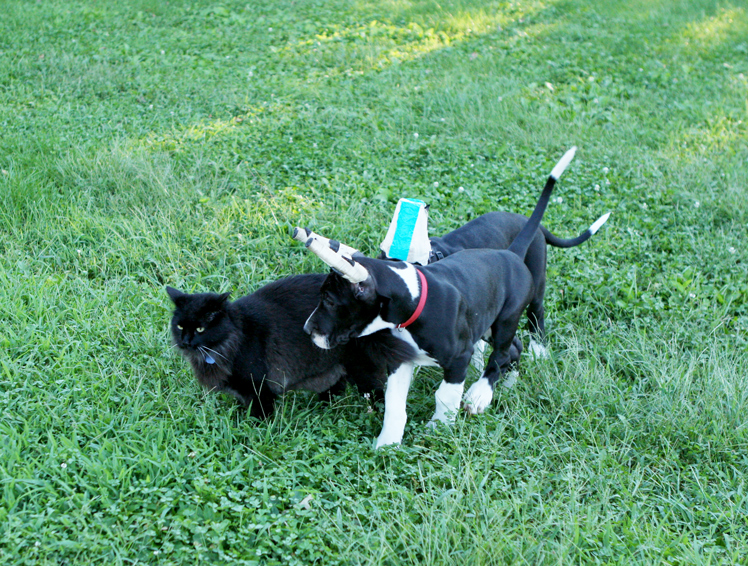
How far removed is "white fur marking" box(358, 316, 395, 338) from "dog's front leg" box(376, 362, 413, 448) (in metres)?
0.32

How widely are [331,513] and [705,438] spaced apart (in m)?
1.92

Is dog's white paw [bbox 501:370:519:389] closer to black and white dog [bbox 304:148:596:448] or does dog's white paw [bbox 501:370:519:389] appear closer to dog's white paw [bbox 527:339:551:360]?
black and white dog [bbox 304:148:596:448]

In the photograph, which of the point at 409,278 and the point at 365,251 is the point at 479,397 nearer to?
the point at 409,278

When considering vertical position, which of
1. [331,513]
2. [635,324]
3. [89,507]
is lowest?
[635,324]

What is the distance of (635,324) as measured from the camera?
427 centimetres

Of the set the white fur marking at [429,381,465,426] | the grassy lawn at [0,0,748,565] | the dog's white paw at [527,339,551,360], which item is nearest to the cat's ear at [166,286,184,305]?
the grassy lawn at [0,0,748,565]

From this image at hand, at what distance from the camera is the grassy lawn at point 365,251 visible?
2715mm

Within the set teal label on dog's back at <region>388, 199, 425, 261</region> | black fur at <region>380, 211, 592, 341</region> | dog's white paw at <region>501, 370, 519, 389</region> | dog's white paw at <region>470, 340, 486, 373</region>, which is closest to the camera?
teal label on dog's back at <region>388, 199, 425, 261</region>

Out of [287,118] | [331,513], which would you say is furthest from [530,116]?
[331,513]

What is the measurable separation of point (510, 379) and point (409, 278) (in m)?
1.20

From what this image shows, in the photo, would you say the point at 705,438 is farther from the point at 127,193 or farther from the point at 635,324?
the point at 127,193

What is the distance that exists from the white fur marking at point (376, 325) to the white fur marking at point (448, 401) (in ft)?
1.73

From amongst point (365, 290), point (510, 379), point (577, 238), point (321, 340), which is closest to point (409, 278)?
point (365, 290)

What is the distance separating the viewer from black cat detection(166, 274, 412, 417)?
3.28 metres
